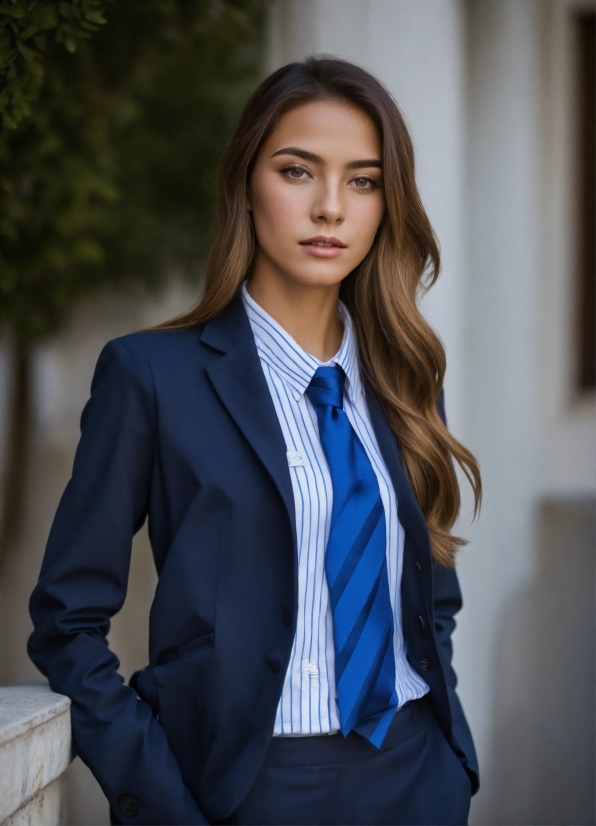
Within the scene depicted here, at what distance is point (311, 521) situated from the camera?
206 cm

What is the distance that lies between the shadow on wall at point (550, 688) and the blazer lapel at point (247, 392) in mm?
1948

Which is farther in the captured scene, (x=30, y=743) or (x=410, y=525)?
(x=410, y=525)

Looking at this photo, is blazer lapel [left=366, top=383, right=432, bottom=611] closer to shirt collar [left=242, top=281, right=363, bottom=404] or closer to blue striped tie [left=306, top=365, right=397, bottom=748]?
blue striped tie [left=306, top=365, right=397, bottom=748]

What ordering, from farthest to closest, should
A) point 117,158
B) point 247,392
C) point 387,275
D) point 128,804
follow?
point 117,158 < point 387,275 < point 247,392 < point 128,804

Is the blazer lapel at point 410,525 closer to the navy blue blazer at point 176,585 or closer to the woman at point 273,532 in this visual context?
the woman at point 273,532

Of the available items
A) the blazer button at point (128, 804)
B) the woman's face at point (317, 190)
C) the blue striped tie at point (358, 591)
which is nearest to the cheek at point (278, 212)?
the woman's face at point (317, 190)

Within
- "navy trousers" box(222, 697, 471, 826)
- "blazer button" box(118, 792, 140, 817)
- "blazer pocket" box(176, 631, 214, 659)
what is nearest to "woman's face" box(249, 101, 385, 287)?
"blazer pocket" box(176, 631, 214, 659)

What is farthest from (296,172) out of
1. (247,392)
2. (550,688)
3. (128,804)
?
(550,688)

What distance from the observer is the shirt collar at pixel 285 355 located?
223 cm

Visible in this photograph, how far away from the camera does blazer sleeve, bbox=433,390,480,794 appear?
2.36 m

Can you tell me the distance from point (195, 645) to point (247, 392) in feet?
1.87

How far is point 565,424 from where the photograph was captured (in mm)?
3705

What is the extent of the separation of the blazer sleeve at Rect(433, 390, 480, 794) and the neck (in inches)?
19.2

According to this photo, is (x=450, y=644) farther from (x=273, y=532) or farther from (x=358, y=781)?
(x=273, y=532)
